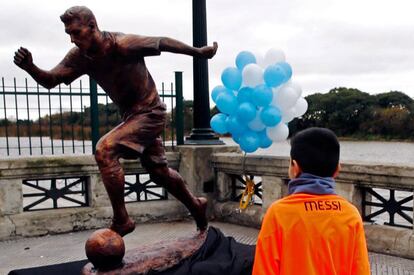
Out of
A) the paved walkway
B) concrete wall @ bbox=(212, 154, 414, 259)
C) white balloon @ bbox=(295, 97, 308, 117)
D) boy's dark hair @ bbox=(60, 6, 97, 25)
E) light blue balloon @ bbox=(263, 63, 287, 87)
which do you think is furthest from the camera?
white balloon @ bbox=(295, 97, 308, 117)

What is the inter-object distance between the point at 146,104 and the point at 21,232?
3.18 metres

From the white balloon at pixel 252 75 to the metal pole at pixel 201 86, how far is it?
1384 millimetres

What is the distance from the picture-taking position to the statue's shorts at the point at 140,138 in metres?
3.24

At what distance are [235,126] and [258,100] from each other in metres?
0.49

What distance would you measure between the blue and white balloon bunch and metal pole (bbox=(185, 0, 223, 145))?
0.91 meters

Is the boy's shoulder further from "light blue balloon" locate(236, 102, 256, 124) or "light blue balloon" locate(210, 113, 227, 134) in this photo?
"light blue balloon" locate(210, 113, 227, 134)

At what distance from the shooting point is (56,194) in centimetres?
578

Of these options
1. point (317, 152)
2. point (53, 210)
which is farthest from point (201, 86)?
point (317, 152)

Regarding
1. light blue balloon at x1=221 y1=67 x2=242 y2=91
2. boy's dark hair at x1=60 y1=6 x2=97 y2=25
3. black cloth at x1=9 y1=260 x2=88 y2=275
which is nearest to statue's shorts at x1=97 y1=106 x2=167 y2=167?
boy's dark hair at x1=60 y1=6 x2=97 y2=25

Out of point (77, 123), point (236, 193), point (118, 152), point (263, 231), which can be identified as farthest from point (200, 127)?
point (263, 231)

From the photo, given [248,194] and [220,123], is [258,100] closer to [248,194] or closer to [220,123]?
[220,123]

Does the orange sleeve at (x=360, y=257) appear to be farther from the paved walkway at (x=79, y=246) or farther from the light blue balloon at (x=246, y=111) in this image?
the light blue balloon at (x=246, y=111)

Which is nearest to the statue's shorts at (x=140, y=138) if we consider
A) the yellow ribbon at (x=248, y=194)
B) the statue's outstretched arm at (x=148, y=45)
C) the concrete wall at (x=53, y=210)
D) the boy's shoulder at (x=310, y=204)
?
the statue's outstretched arm at (x=148, y=45)

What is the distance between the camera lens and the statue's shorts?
127 inches
